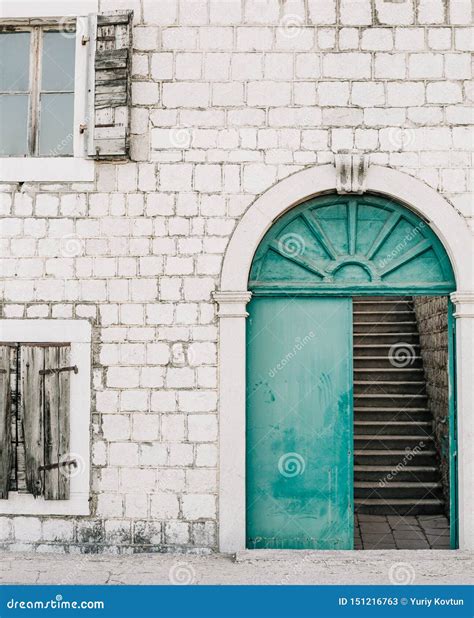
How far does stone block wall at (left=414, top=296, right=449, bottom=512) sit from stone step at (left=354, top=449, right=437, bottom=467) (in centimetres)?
17

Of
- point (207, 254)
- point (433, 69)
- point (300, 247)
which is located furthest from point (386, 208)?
point (207, 254)

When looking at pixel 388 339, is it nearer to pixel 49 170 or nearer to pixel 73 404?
pixel 73 404

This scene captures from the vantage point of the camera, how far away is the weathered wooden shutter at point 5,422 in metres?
6.32

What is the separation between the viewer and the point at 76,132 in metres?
6.55

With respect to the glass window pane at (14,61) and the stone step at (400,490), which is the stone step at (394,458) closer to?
the stone step at (400,490)

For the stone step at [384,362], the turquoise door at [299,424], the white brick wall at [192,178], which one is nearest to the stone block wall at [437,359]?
the stone step at [384,362]

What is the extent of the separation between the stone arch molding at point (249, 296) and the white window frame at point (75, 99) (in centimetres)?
158

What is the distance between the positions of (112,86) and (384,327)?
6.12m

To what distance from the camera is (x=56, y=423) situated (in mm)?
6316

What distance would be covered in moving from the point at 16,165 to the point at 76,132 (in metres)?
0.62

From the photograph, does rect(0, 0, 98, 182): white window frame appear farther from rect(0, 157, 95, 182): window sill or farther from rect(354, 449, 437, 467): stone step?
rect(354, 449, 437, 467): stone step

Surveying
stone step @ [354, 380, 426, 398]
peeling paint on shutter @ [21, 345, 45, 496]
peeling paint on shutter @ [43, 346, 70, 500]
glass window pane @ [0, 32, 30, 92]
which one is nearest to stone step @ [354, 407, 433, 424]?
stone step @ [354, 380, 426, 398]

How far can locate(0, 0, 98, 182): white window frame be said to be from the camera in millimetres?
6504
